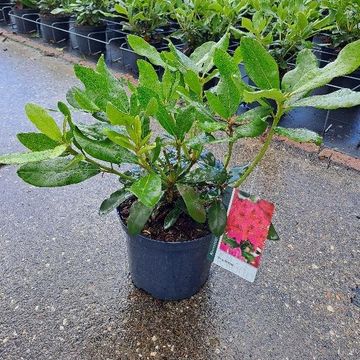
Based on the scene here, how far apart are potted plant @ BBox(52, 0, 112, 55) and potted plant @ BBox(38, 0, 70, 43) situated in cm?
21

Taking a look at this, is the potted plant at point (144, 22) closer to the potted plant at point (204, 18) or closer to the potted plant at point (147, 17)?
the potted plant at point (147, 17)

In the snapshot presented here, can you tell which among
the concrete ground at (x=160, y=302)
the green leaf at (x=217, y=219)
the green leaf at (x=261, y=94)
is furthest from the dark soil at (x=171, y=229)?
the green leaf at (x=261, y=94)

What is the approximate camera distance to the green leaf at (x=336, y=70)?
0.59 metres

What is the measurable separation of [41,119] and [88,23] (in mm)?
2542

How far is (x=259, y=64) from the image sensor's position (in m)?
0.68

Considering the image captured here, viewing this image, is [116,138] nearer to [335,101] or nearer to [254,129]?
[254,129]

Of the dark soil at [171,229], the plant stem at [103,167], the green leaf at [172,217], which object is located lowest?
the dark soil at [171,229]

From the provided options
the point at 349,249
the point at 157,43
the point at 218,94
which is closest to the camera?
the point at 218,94

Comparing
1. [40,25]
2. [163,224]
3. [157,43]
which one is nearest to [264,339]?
[163,224]

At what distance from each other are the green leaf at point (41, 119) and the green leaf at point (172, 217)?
1.11 ft

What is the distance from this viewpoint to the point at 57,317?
40.4 inches

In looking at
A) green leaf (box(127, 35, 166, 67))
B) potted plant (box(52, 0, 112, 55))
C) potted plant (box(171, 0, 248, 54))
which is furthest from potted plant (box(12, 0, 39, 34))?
green leaf (box(127, 35, 166, 67))

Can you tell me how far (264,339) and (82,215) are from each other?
75cm

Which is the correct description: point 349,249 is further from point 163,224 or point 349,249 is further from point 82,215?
point 82,215
